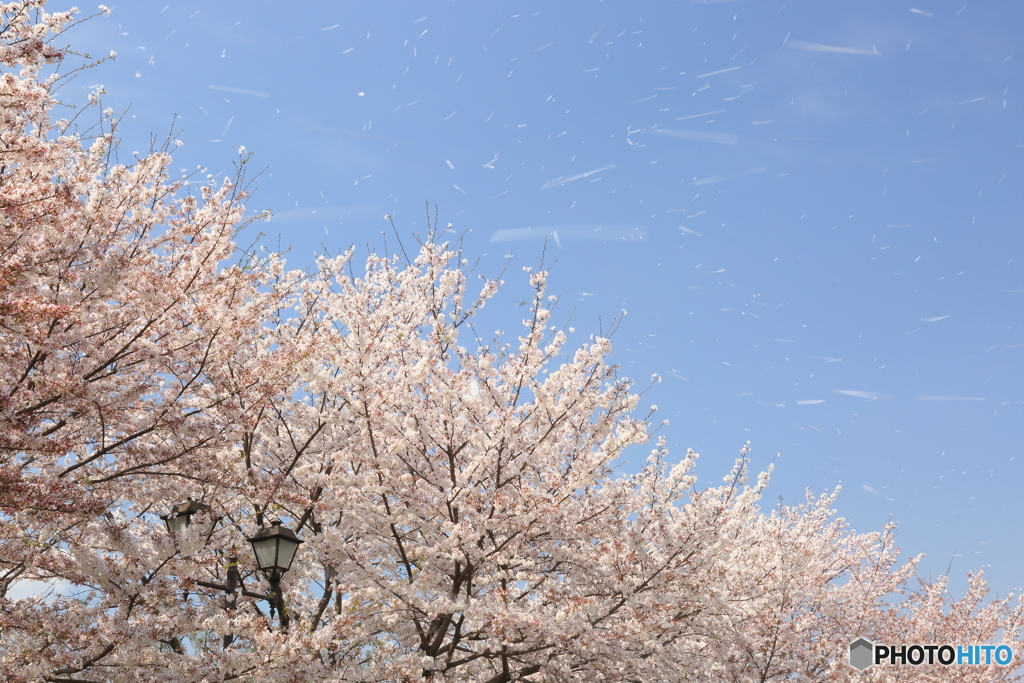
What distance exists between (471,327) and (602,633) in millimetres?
4846

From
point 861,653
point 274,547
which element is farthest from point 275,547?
point 861,653

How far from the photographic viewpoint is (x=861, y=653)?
50.6 ft

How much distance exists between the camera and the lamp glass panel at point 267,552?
8.57 metres

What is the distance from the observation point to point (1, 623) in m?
8.04

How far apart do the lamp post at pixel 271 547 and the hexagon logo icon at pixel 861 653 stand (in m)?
11.3

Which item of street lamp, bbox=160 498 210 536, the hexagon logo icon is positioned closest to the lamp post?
street lamp, bbox=160 498 210 536

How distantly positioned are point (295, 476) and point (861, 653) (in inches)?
472

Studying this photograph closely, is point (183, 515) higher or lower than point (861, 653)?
lower

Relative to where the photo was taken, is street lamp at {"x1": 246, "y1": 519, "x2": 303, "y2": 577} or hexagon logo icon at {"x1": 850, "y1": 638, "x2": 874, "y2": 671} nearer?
street lamp at {"x1": 246, "y1": 519, "x2": 303, "y2": 577}

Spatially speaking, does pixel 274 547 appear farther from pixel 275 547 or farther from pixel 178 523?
pixel 178 523

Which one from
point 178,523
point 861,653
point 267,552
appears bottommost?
point 267,552

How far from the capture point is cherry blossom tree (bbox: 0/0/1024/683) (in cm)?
760

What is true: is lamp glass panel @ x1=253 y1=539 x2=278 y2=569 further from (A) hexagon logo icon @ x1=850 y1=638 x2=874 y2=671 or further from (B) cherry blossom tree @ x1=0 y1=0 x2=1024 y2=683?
(A) hexagon logo icon @ x1=850 y1=638 x2=874 y2=671

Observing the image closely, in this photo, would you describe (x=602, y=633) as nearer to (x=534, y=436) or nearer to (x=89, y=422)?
(x=534, y=436)
